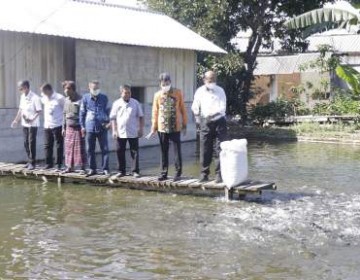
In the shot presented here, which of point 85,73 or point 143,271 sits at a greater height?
point 85,73

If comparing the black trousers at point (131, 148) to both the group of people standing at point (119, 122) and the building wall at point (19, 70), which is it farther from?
the building wall at point (19, 70)

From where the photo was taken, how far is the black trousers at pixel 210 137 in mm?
10180

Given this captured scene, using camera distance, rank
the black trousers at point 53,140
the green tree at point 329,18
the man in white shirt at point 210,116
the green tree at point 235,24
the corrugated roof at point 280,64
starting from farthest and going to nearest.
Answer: the corrugated roof at point 280,64
the green tree at point 235,24
the green tree at point 329,18
the black trousers at point 53,140
the man in white shirt at point 210,116

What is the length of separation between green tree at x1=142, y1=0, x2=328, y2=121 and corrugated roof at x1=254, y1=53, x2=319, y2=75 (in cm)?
597

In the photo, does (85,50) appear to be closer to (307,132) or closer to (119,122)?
(119,122)

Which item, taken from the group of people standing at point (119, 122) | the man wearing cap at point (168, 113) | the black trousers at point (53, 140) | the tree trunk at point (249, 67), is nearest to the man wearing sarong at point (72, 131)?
the group of people standing at point (119, 122)

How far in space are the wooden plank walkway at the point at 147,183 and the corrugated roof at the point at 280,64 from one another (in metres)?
Answer: 22.3

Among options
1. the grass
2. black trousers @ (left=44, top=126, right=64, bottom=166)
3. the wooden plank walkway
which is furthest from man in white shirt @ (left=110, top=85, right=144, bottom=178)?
the grass

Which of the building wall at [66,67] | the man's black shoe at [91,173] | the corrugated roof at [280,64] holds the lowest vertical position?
the man's black shoe at [91,173]

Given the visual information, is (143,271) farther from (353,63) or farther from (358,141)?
(353,63)

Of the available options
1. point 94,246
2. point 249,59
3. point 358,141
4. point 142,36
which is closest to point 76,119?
point 94,246

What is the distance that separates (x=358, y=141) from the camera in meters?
19.3

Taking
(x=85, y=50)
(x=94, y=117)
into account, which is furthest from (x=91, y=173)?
(x=85, y=50)

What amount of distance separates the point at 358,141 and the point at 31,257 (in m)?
14.4
